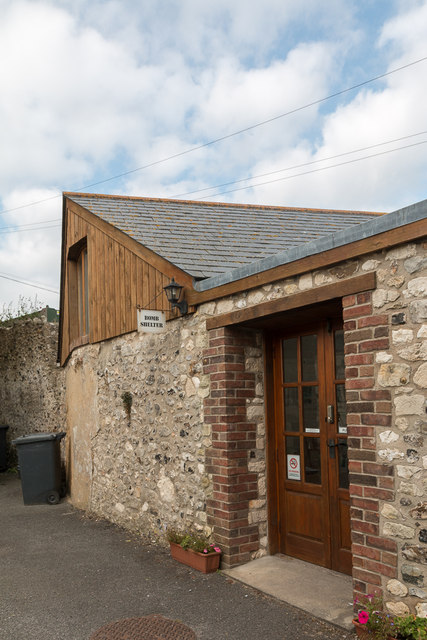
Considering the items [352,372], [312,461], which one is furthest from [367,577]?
[312,461]

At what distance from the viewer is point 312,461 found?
17.2ft

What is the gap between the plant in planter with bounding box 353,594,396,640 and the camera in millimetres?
3488

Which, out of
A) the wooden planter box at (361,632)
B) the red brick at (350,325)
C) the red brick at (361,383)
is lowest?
the wooden planter box at (361,632)

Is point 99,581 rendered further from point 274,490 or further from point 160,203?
point 160,203

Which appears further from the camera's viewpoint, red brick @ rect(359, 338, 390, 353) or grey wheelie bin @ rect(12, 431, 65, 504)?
grey wheelie bin @ rect(12, 431, 65, 504)

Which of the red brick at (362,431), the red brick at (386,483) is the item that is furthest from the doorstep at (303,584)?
the red brick at (362,431)

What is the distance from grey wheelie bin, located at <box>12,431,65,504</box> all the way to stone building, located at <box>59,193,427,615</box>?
477 millimetres

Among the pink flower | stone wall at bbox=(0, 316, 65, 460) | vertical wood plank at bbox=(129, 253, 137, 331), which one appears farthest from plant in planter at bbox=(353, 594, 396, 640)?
stone wall at bbox=(0, 316, 65, 460)

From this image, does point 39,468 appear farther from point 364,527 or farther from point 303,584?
point 364,527

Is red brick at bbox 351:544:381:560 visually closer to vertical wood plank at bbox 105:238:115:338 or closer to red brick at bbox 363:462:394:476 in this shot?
red brick at bbox 363:462:394:476

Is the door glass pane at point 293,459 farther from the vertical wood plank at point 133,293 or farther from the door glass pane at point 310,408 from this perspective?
the vertical wood plank at point 133,293

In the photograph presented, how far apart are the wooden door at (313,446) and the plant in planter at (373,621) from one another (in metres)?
1.11

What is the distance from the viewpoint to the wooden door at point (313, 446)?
4.95m

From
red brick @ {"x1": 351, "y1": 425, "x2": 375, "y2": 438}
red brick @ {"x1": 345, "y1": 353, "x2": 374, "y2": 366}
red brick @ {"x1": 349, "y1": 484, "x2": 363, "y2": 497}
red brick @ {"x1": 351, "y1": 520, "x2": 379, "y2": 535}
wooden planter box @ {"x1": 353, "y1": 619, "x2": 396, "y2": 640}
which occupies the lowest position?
wooden planter box @ {"x1": 353, "y1": 619, "x2": 396, "y2": 640}
